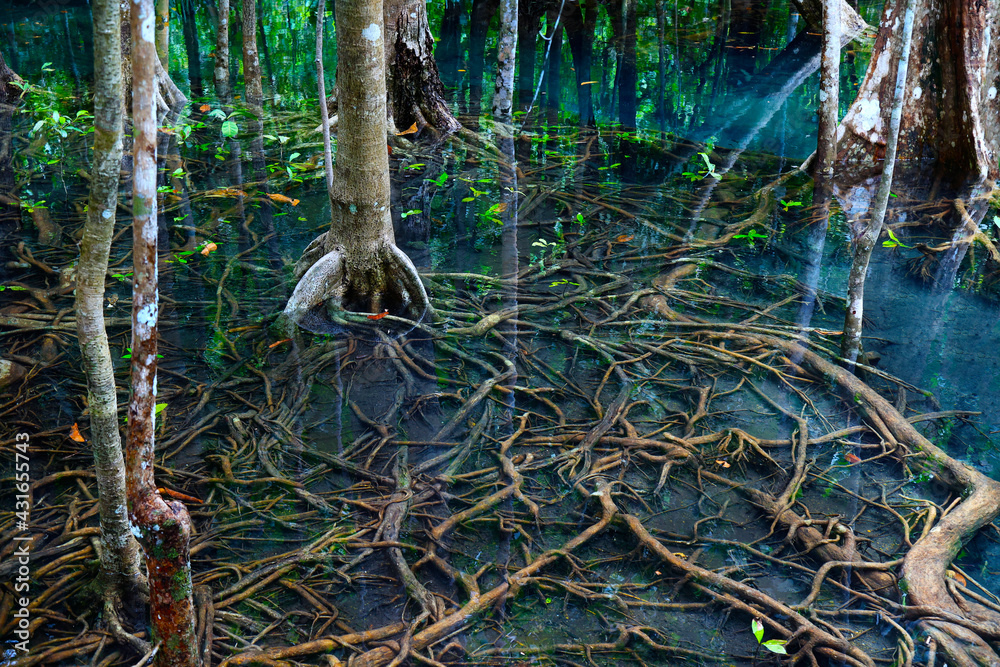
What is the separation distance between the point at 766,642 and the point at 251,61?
9628 mm

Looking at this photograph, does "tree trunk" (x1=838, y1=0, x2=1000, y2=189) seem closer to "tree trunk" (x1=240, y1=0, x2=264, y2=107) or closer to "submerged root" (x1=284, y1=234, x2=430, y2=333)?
"submerged root" (x1=284, y1=234, x2=430, y2=333)

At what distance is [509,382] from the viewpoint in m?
4.53

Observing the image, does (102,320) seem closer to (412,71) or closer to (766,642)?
(766,642)

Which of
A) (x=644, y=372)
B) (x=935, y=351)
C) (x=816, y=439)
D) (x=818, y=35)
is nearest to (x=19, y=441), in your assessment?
(x=644, y=372)

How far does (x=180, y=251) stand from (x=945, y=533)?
5706 mm

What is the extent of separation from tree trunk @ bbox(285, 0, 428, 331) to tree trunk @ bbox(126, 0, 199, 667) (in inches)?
105

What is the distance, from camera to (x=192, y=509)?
3.45 m

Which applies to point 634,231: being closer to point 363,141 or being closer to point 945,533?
point 363,141

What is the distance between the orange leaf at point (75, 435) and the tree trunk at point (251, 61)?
6.96 meters

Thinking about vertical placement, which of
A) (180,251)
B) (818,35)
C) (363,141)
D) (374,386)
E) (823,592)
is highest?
(818,35)

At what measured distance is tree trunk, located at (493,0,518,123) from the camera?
880cm

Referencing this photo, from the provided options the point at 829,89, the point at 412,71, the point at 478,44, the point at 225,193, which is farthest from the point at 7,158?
the point at 478,44

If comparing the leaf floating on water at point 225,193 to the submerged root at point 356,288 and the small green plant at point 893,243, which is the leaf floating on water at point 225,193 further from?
the small green plant at point 893,243

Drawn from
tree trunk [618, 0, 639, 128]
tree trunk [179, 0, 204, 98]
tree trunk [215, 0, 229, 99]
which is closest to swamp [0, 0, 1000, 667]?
tree trunk [215, 0, 229, 99]
